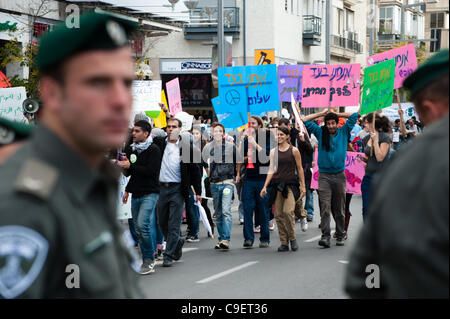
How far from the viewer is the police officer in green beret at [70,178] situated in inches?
70.6

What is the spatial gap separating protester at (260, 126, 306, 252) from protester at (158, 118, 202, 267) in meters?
1.41

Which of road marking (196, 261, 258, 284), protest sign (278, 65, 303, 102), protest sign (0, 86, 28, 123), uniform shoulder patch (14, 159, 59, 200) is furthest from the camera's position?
protest sign (278, 65, 303, 102)

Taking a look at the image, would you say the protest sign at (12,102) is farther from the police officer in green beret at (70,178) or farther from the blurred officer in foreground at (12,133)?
the police officer in green beret at (70,178)

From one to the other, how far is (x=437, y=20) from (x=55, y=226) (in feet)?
297

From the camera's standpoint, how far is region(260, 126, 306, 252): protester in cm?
1139

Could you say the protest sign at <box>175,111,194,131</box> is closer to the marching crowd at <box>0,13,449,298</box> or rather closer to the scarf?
the scarf

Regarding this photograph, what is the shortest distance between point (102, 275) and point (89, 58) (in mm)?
540

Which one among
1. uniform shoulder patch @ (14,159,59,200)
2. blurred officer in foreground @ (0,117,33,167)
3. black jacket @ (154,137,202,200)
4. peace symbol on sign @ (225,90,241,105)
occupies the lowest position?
black jacket @ (154,137,202,200)

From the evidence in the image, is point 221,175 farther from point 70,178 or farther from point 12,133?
point 70,178

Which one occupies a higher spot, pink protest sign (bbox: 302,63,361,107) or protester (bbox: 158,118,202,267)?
pink protest sign (bbox: 302,63,361,107)

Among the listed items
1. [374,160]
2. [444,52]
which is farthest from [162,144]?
[444,52]

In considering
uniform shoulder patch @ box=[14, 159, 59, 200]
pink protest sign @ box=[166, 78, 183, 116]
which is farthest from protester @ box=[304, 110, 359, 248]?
uniform shoulder patch @ box=[14, 159, 59, 200]

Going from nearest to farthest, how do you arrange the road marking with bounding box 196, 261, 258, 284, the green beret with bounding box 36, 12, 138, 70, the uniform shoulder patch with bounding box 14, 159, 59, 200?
the uniform shoulder patch with bounding box 14, 159, 59, 200 < the green beret with bounding box 36, 12, 138, 70 < the road marking with bounding box 196, 261, 258, 284

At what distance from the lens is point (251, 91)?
14969 mm
